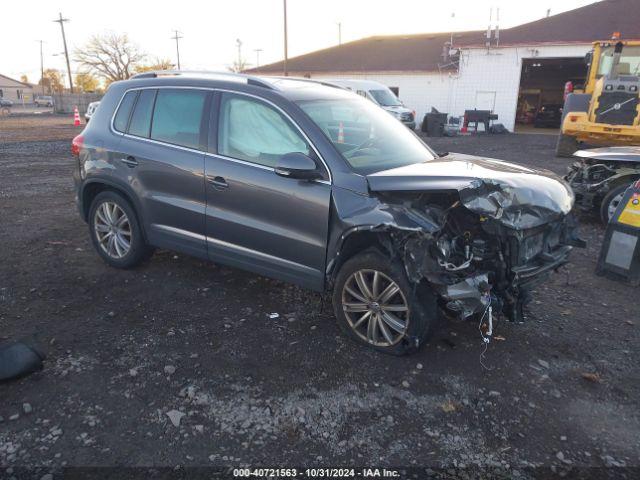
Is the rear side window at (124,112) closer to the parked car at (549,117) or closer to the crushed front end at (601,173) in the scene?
the crushed front end at (601,173)

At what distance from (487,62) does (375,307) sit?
93.7 ft

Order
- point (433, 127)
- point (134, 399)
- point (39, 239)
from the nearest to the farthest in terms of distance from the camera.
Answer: point (134, 399) < point (39, 239) < point (433, 127)

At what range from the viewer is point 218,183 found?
13.7ft

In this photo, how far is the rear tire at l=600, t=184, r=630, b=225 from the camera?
6652 millimetres

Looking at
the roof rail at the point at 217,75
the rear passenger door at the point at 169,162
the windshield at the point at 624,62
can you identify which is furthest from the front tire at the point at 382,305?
the windshield at the point at 624,62

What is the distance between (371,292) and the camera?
366 cm

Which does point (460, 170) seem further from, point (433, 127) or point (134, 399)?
point (433, 127)

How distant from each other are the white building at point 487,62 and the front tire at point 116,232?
2753 cm

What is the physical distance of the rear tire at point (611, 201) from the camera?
6.65m

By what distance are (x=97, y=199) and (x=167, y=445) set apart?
3.24 metres

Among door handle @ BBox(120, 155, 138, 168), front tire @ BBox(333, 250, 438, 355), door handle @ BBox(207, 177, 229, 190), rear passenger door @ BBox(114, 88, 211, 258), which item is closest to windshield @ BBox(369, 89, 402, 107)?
rear passenger door @ BBox(114, 88, 211, 258)

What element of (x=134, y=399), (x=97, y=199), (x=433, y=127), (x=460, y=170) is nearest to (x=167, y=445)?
(x=134, y=399)

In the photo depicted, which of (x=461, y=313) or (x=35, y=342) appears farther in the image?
(x=35, y=342)

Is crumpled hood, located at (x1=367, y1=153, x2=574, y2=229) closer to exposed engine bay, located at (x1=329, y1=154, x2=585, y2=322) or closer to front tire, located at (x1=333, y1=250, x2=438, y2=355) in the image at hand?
exposed engine bay, located at (x1=329, y1=154, x2=585, y2=322)
